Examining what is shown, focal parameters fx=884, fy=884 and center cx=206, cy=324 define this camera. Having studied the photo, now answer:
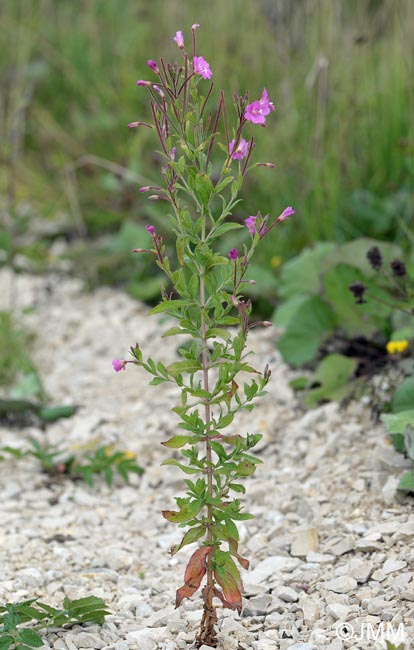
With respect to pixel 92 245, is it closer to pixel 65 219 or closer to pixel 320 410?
pixel 65 219

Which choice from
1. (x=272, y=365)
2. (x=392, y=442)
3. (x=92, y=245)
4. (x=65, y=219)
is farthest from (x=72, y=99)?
(x=392, y=442)

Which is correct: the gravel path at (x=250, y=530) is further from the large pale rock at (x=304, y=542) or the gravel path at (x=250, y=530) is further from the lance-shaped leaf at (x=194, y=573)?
the lance-shaped leaf at (x=194, y=573)

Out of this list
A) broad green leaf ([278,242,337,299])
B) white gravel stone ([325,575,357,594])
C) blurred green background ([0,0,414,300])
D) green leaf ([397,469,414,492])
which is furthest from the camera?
blurred green background ([0,0,414,300])

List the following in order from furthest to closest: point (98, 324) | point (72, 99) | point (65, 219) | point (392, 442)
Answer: point (72, 99)
point (65, 219)
point (98, 324)
point (392, 442)

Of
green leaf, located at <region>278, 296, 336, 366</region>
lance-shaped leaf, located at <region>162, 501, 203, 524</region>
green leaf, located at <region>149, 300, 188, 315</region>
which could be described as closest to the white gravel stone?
lance-shaped leaf, located at <region>162, 501, 203, 524</region>

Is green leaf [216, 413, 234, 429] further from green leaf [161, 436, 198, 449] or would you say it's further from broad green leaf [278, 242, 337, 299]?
broad green leaf [278, 242, 337, 299]

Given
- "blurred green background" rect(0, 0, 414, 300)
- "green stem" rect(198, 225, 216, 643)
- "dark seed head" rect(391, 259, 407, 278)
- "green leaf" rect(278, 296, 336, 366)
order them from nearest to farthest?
"green stem" rect(198, 225, 216, 643) < "dark seed head" rect(391, 259, 407, 278) < "green leaf" rect(278, 296, 336, 366) < "blurred green background" rect(0, 0, 414, 300)
